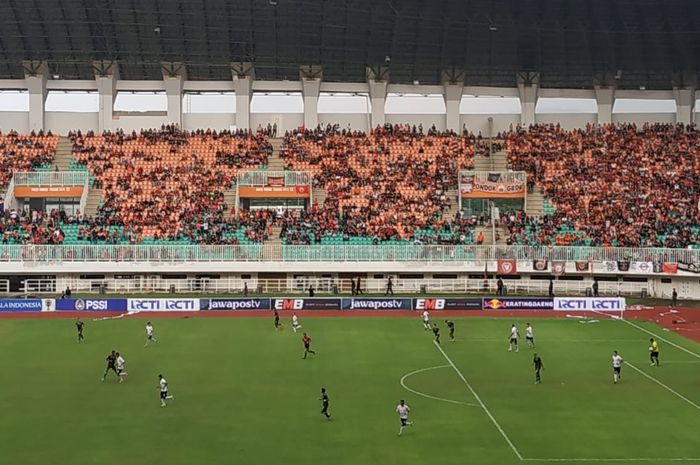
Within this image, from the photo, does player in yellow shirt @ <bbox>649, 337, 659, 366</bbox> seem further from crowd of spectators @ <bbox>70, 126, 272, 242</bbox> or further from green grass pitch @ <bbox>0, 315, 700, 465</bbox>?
crowd of spectators @ <bbox>70, 126, 272, 242</bbox>

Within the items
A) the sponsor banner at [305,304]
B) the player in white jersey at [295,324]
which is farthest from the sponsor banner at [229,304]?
the player in white jersey at [295,324]

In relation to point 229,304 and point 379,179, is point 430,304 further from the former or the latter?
point 379,179

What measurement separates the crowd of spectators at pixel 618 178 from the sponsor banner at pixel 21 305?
35801mm

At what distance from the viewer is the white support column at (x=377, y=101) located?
8544 centimetres

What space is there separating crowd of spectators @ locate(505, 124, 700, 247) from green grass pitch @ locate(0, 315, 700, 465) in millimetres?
18343

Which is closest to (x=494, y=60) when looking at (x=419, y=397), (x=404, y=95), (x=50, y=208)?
(x=404, y=95)

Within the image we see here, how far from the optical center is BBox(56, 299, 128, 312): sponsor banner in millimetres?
58250

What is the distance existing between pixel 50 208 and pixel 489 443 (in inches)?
2175

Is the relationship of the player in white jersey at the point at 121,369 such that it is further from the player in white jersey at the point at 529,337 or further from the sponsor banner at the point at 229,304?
the player in white jersey at the point at 529,337

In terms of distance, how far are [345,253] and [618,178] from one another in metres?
26.6

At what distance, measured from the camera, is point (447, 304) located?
5947cm

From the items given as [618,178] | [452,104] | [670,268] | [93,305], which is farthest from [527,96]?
[93,305]

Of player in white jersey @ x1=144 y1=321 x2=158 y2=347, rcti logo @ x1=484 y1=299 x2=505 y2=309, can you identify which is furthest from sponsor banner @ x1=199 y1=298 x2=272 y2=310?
rcti logo @ x1=484 y1=299 x2=505 y2=309

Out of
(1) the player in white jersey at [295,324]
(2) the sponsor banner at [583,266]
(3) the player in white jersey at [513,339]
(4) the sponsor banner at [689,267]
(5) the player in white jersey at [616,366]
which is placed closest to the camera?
(5) the player in white jersey at [616,366]
